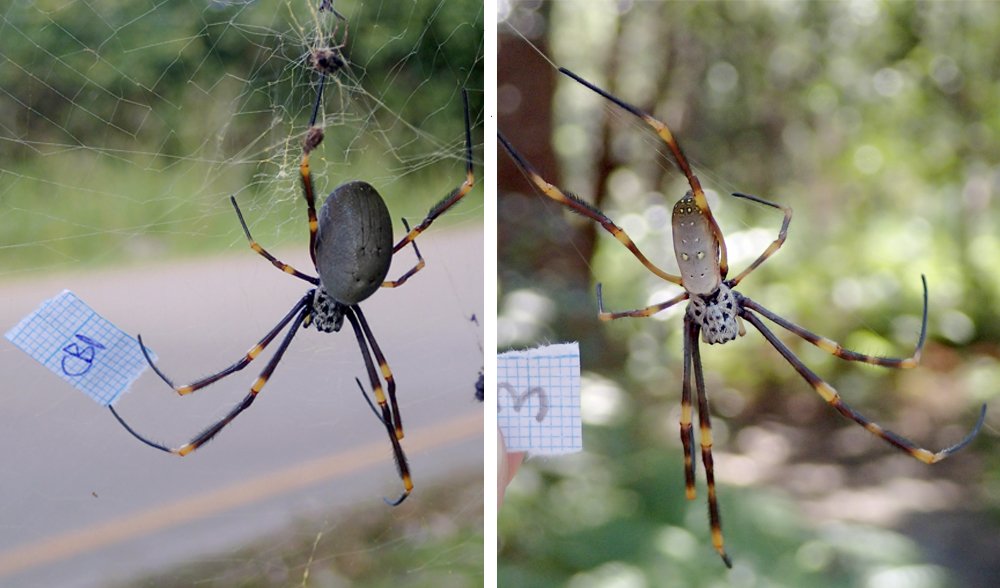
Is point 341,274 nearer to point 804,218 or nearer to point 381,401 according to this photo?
point 381,401

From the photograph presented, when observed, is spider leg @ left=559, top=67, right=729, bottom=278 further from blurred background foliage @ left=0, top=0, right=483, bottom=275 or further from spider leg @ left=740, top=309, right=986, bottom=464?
blurred background foliage @ left=0, top=0, right=483, bottom=275

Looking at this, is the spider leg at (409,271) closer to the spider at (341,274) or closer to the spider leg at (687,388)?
the spider at (341,274)

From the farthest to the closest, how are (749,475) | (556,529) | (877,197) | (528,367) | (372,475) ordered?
(877,197)
(749,475)
(556,529)
(372,475)
(528,367)

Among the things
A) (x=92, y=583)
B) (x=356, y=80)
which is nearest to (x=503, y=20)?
(x=356, y=80)

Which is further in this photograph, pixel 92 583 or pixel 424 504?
pixel 424 504

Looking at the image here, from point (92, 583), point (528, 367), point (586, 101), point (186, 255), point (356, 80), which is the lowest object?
point (92, 583)

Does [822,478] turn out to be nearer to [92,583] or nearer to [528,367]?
[528,367]
